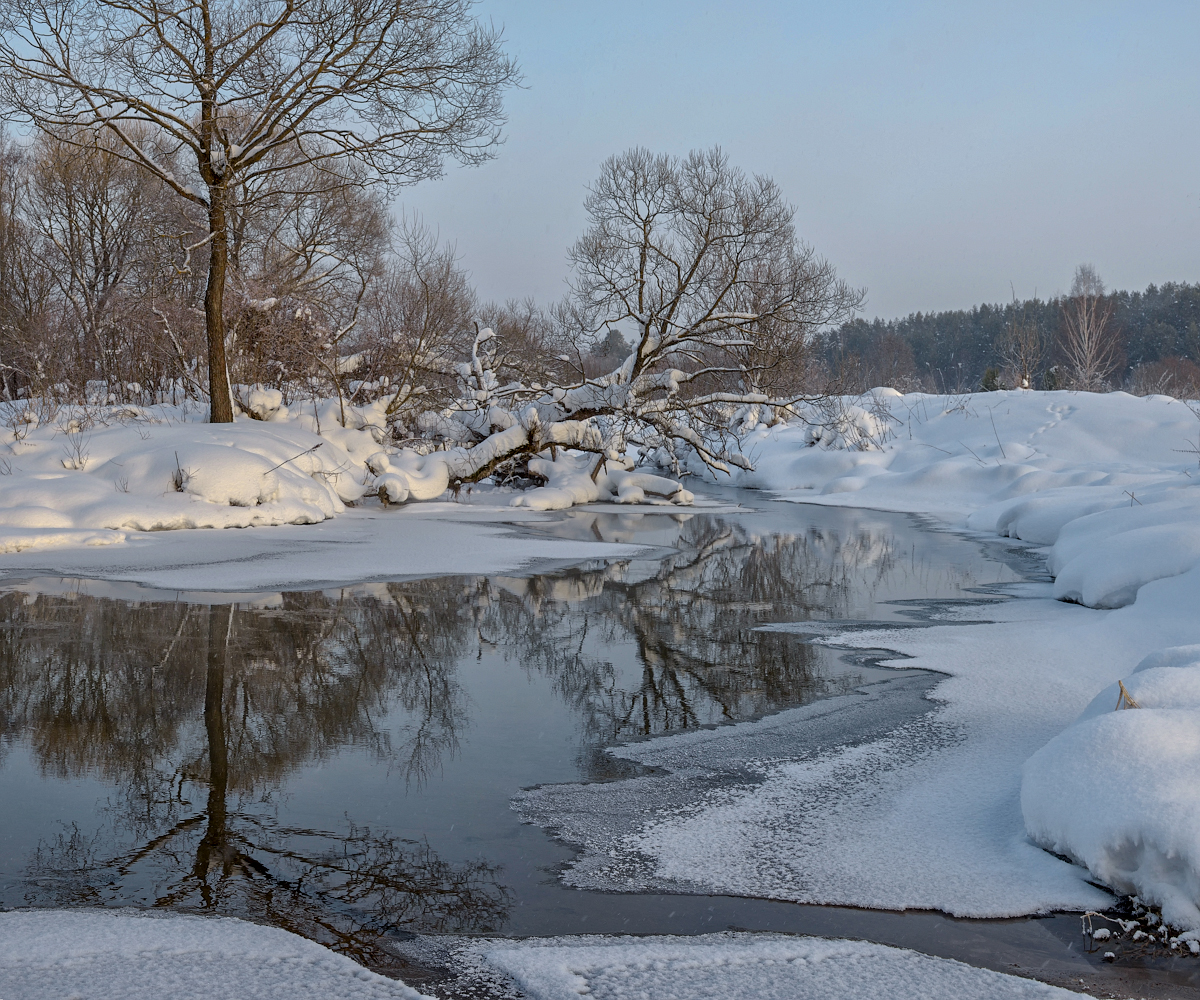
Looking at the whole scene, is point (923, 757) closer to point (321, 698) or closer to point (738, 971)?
point (738, 971)

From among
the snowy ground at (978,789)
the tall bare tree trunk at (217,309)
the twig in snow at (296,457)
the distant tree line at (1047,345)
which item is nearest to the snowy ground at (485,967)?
the snowy ground at (978,789)

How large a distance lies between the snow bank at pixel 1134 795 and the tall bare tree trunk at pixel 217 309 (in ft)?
48.1

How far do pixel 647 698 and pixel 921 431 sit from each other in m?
23.9

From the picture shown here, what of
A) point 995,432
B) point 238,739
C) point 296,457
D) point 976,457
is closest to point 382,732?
point 238,739

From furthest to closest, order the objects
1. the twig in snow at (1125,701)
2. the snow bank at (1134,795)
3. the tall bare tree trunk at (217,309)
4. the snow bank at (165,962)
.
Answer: the tall bare tree trunk at (217,309) → the twig in snow at (1125,701) → the snow bank at (1134,795) → the snow bank at (165,962)

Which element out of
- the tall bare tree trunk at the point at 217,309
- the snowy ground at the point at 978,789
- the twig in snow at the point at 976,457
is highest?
the tall bare tree trunk at the point at 217,309

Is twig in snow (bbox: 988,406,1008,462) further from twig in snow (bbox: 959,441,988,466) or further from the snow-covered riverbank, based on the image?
the snow-covered riverbank

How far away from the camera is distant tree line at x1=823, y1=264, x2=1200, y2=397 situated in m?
41.4

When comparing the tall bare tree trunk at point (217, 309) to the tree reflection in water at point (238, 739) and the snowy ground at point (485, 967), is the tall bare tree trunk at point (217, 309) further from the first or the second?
the snowy ground at point (485, 967)

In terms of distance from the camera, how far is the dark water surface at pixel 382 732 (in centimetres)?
277

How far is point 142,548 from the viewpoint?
9703 mm

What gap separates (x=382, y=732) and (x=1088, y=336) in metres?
44.6

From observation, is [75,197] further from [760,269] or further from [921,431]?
[921,431]

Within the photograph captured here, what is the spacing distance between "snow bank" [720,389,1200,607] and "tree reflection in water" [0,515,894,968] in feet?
7.67
